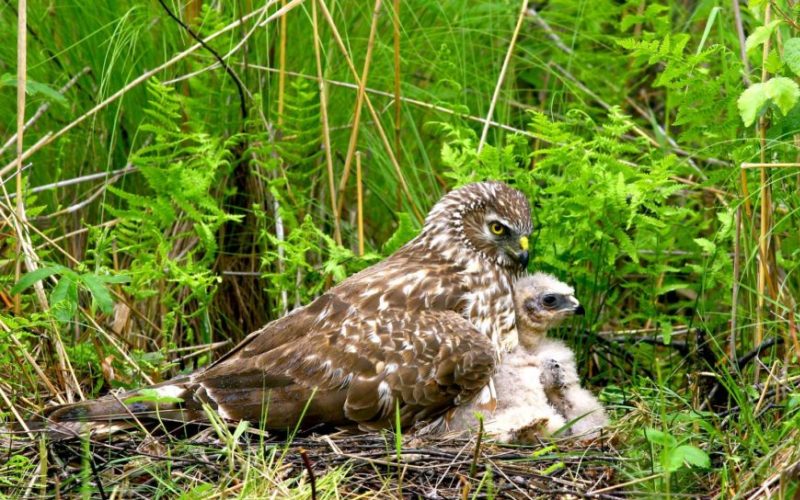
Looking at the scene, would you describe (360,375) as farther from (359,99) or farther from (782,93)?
(782,93)

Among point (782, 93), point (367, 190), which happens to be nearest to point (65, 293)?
point (367, 190)

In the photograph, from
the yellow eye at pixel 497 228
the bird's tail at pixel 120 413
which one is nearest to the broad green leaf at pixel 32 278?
the bird's tail at pixel 120 413

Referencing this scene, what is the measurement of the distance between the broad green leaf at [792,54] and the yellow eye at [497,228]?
5.17ft

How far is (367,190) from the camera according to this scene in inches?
264

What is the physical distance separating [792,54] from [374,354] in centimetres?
208

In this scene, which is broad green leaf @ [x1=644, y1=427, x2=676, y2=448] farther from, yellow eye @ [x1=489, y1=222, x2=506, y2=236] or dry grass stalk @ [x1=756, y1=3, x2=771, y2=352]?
yellow eye @ [x1=489, y1=222, x2=506, y2=236]

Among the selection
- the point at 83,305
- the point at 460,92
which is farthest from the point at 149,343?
A: the point at 460,92

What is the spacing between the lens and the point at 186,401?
4852 mm

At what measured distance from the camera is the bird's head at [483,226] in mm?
5453

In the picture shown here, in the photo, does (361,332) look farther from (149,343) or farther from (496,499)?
(149,343)

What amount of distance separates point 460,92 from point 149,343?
2129 millimetres

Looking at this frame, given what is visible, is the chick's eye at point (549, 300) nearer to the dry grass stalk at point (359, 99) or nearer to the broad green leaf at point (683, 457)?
the dry grass stalk at point (359, 99)

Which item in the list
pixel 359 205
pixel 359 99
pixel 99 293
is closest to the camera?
pixel 99 293

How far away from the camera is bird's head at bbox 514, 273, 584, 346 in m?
5.40
